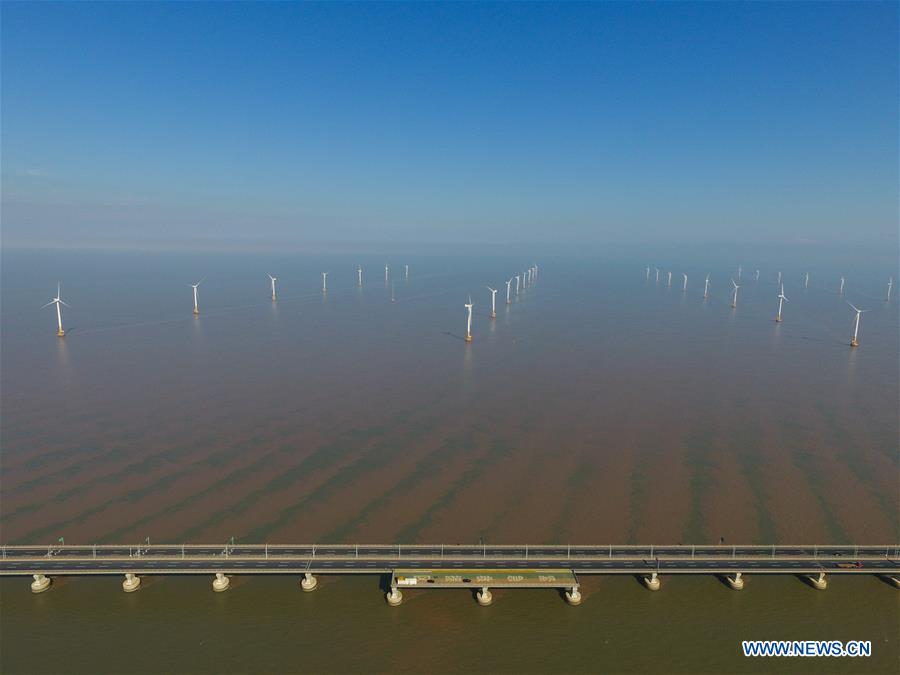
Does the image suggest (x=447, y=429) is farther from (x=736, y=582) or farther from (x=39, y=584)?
(x=39, y=584)

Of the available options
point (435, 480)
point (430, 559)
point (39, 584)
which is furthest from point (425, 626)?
point (39, 584)

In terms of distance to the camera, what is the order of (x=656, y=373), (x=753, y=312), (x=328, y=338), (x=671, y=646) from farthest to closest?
(x=753, y=312) < (x=328, y=338) < (x=656, y=373) < (x=671, y=646)

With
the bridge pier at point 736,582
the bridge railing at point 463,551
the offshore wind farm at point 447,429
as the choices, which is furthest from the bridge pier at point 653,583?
the bridge pier at point 736,582

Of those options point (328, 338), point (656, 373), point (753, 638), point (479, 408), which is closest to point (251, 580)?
point (753, 638)

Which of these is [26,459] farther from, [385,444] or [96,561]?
[385,444]

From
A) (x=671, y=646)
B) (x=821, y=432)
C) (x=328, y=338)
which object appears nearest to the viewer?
(x=671, y=646)

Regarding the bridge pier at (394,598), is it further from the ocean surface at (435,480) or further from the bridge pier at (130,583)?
the bridge pier at (130,583)

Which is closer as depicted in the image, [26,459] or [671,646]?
[671,646]
